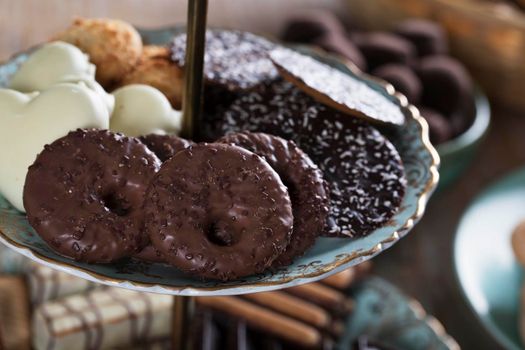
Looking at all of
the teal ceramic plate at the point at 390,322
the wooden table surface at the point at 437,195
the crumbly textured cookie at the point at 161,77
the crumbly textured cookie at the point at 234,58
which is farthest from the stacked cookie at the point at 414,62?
the crumbly textured cookie at the point at 161,77

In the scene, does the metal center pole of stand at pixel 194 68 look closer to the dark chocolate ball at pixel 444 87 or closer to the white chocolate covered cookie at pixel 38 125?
the white chocolate covered cookie at pixel 38 125

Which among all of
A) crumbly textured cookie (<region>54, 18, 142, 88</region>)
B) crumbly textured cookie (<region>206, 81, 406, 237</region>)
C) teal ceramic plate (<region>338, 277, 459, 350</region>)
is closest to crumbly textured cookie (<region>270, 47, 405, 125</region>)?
crumbly textured cookie (<region>206, 81, 406, 237</region>)

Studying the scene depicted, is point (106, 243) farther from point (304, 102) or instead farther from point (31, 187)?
point (304, 102)

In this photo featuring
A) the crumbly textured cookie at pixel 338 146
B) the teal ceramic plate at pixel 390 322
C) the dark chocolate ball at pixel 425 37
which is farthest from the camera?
the dark chocolate ball at pixel 425 37

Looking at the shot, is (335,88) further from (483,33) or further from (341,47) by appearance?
(483,33)

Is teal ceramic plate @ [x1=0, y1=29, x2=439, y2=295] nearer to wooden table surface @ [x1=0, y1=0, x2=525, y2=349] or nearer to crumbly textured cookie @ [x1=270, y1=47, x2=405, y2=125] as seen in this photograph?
crumbly textured cookie @ [x1=270, y1=47, x2=405, y2=125]

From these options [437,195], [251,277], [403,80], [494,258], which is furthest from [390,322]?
[251,277]
